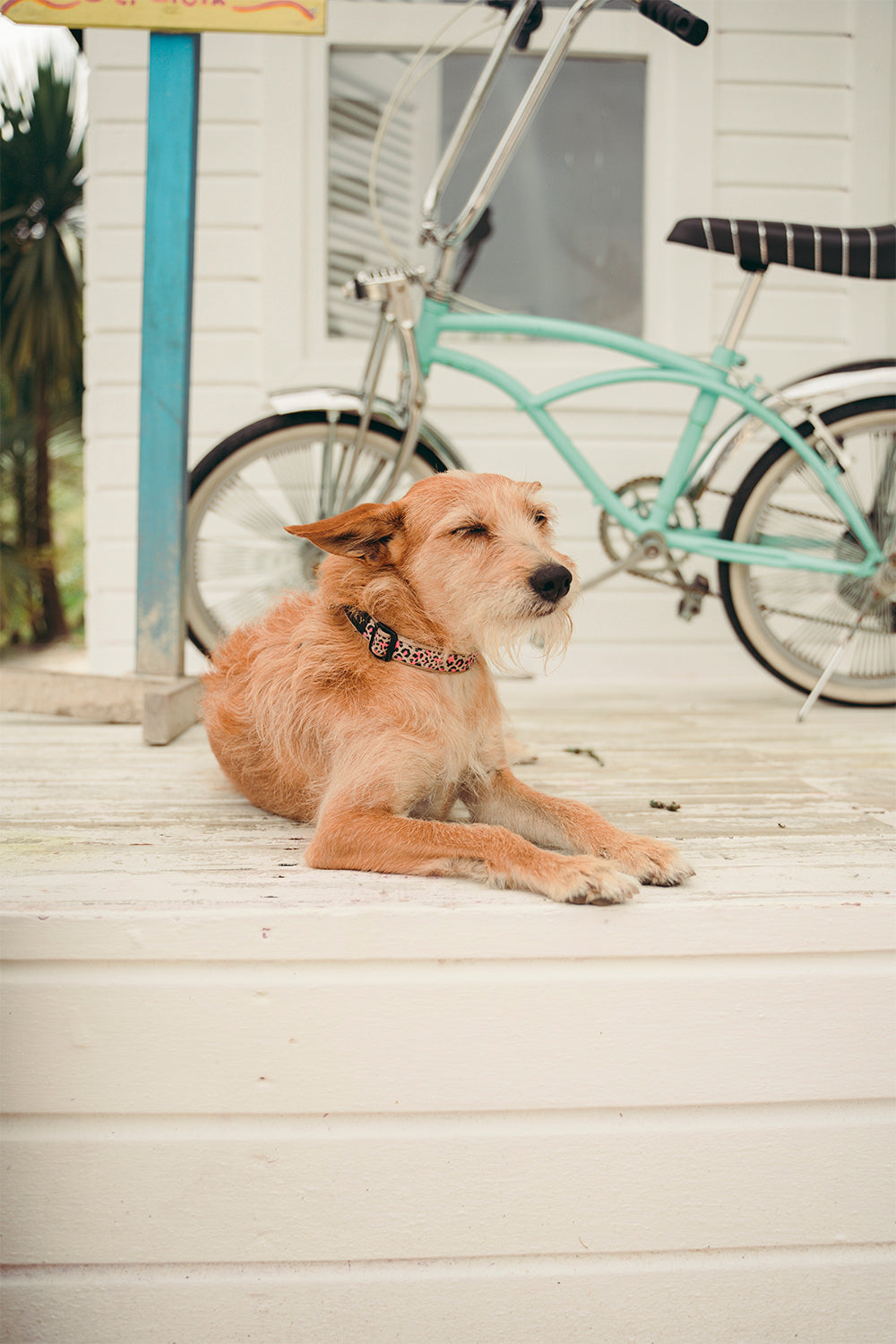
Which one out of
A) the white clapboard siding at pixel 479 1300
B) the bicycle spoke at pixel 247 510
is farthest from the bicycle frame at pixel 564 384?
the white clapboard siding at pixel 479 1300

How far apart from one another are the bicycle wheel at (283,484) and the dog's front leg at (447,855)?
1.35 m

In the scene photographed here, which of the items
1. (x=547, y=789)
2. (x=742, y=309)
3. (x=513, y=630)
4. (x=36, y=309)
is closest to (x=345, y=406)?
(x=742, y=309)

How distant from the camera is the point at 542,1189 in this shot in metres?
1.27

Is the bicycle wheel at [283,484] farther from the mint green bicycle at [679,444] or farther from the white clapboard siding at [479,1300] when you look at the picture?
the white clapboard siding at [479,1300]

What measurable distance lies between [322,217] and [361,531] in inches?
109

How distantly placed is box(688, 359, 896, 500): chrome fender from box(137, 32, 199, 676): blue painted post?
1500 mm

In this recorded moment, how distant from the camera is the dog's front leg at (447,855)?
130 centimetres

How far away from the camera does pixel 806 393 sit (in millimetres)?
2918

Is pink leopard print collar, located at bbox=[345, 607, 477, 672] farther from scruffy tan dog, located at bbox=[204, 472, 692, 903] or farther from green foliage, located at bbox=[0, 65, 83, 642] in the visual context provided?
green foliage, located at bbox=[0, 65, 83, 642]

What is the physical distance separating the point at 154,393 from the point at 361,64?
2.13m

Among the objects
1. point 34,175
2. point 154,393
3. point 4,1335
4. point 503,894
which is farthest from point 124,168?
point 34,175

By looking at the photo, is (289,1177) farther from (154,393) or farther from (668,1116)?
(154,393)

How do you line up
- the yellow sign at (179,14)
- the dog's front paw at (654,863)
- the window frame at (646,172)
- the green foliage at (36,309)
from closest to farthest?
the dog's front paw at (654,863), the yellow sign at (179,14), the window frame at (646,172), the green foliage at (36,309)

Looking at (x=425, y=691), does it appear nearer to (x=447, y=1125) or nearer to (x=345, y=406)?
(x=447, y=1125)
